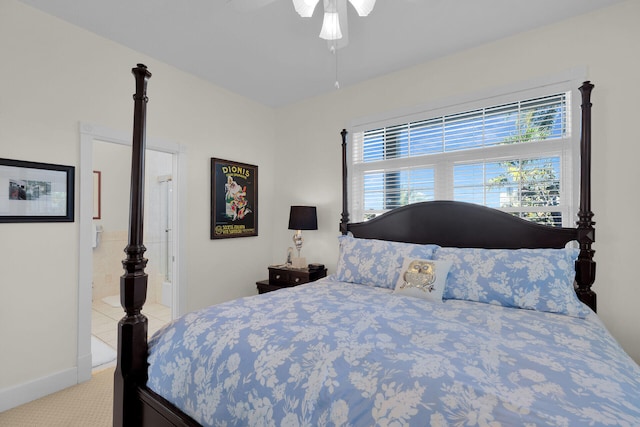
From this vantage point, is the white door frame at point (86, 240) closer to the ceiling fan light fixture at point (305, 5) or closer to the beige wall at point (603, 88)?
the ceiling fan light fixture at point (305, 5)

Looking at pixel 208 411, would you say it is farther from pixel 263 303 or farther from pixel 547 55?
pixel 547 55

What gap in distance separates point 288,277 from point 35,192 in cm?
227

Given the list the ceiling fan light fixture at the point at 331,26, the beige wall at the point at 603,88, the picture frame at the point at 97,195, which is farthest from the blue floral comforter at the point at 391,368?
the picture frame at the point at 97,195

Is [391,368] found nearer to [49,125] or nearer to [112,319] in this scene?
[49,125]

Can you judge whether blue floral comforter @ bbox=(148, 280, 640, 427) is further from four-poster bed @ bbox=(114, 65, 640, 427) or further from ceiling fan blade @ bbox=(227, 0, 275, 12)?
ceiling fan blade @ bbox=(227, 0, 275, 12)

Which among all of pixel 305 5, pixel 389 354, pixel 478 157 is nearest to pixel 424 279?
pixel 389 354

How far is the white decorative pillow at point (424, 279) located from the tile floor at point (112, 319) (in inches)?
117

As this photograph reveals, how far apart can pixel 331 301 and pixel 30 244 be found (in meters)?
2.18

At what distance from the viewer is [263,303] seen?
1856 mm

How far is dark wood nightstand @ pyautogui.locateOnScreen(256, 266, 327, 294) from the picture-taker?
341 cm

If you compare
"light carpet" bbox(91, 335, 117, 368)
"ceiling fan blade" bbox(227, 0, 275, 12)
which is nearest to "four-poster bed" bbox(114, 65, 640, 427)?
"ceiling fan blade" bbox(227, 0, 275, 12)

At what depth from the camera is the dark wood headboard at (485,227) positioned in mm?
2098

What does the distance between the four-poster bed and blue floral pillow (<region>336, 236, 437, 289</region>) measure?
6 cm

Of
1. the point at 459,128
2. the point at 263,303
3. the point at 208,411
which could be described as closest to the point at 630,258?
the point at 459,128
